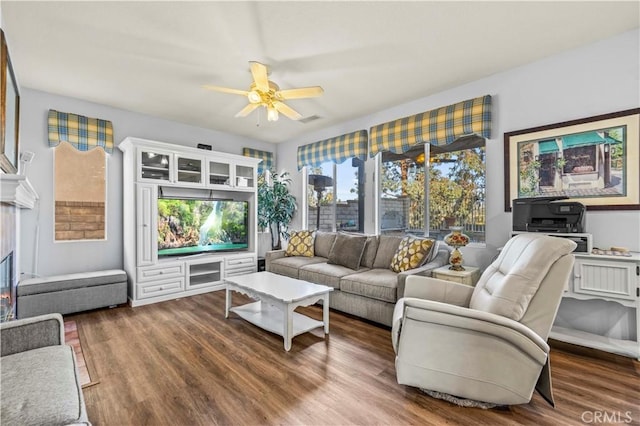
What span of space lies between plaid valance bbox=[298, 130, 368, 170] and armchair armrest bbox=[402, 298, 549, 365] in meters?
2.93

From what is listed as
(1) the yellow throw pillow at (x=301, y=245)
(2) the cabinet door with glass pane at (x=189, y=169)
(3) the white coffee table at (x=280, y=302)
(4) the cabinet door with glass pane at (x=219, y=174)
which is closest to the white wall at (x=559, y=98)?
(3) the white coffee table at (x=280, y=302)

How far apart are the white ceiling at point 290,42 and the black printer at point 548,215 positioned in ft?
4.52

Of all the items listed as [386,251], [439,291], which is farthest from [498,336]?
[386,251]

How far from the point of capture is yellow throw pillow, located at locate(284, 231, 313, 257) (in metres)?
4.48

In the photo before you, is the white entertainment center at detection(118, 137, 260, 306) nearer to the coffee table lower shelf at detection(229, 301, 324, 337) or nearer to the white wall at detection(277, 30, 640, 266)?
the coffee table lower shelf at detection(229, 301, 324, 337)

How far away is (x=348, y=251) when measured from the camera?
3.82 metres

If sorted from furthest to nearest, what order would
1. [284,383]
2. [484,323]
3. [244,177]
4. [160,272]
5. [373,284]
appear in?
1. [244,177]
2. [160,272]
3. [373,284]
4. [284,383]
5. [484,323]

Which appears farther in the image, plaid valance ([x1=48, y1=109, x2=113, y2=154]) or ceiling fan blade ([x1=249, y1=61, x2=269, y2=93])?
plaid valance ([x1=48, y1=109, x2=113, y2=154])

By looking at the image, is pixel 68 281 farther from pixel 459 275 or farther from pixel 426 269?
pixel 459 275

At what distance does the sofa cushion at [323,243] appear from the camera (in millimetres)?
4402

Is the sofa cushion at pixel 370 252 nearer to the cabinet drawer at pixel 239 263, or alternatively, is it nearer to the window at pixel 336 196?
the window at pixel 336 196

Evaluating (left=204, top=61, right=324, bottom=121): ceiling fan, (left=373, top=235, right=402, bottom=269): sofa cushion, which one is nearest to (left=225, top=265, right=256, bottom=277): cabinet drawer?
(left=373, top=235, right=402, bottom=269): sofa cushion

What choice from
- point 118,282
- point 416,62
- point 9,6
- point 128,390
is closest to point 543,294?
point 416,62

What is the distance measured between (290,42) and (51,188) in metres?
3.40
